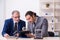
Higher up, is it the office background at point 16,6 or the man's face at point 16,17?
the office background at point 16,6

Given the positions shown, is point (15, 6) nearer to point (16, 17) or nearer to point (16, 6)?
point (16, 6)

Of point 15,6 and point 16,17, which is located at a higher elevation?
point 15,6

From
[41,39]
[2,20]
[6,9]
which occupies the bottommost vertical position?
[41,39]

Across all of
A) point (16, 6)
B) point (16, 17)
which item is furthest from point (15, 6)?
point (16, 17)

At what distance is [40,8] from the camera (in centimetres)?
262

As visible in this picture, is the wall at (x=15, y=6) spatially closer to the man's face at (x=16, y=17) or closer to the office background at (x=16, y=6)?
the office background at (x=16, y=6)

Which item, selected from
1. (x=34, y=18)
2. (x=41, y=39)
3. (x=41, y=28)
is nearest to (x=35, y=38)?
(x=41, y=39)

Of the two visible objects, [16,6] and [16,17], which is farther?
[16,6]

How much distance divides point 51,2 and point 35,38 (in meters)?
1.02

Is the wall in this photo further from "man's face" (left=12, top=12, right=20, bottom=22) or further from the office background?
"man's face" (left=12, top=12, right=20, bottom=22)

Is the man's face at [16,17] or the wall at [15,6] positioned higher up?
the wall at [15,6]

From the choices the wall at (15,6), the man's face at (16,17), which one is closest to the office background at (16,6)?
the wall at (15,6)

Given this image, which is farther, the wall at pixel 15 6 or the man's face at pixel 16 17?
the wall at pixel 15 6

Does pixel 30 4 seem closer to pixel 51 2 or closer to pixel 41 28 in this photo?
pixel 51 2
